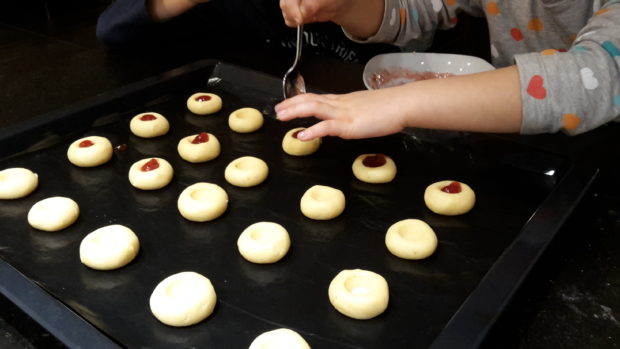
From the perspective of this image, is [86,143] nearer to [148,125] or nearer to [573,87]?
[148,125]

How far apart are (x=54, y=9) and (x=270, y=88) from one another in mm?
1843

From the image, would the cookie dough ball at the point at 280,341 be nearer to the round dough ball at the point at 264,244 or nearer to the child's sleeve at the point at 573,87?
the round dough ball at the point at 264,244

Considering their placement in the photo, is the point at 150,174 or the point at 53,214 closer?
the point at 53,214

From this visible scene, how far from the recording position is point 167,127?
1.30 meters

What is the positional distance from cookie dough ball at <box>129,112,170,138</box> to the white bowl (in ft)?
1.77

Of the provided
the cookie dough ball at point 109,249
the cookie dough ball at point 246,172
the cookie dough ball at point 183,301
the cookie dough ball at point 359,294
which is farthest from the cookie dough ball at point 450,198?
the cookie dough ball at point 109,249

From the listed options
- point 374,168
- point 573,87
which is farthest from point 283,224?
point 573,87

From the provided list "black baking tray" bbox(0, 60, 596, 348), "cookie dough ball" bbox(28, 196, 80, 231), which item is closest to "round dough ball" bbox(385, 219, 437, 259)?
"black baking tray" bbox(0, 60, 596, 348)

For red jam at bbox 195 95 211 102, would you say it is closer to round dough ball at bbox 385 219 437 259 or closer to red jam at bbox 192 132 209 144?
red jam at bbox 192 132 209 144

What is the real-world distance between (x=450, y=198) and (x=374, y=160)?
197 millimetres

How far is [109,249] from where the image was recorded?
0.89m

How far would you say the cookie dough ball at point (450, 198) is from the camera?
1.01 meters

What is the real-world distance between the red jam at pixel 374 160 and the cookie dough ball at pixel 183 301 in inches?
17.8

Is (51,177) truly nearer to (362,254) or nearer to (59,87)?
(59,87)
